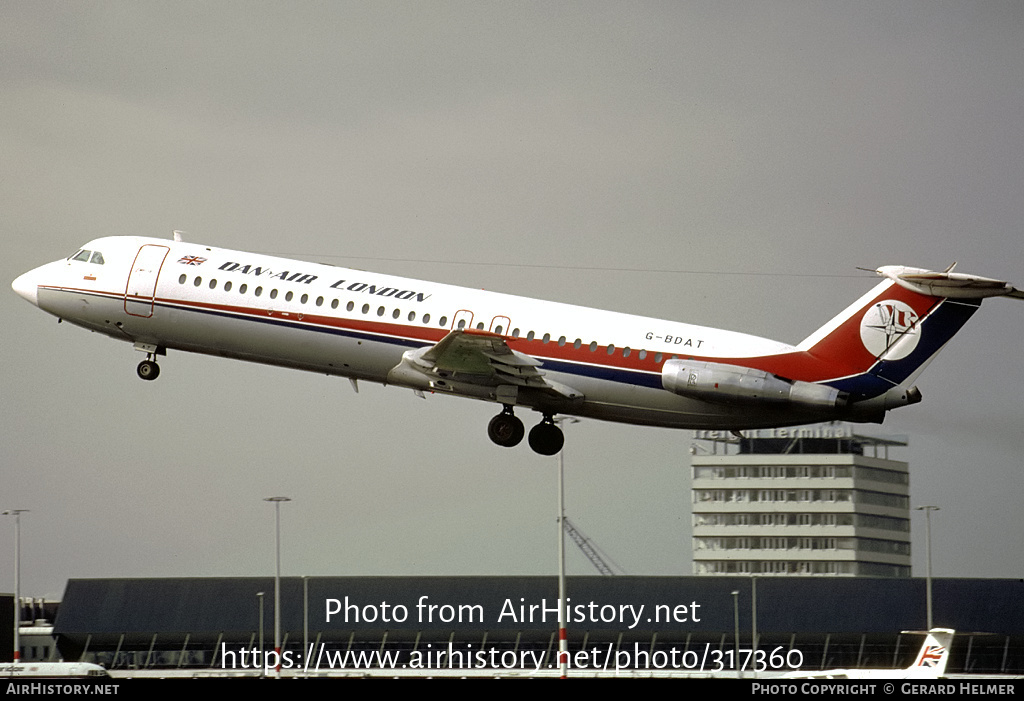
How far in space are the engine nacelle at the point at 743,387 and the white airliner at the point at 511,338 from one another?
0.12ft

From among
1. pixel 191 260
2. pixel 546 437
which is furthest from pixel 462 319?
pixel 191 260

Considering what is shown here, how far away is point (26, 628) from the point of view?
8062 centimetres

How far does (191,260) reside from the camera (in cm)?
4472

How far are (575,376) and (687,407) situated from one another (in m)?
2.95

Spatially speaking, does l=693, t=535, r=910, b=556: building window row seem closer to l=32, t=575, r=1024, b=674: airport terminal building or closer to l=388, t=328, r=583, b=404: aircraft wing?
l=32, t=575, r=1024, b=674: airport terminal building

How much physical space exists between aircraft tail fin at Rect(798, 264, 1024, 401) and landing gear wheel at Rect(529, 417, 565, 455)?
7.86m

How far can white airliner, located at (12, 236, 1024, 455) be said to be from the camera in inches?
1578

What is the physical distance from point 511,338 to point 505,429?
288 cm

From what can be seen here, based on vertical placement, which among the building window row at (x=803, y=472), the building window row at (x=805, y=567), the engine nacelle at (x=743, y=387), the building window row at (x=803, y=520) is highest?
the building window row at (x=803, y=472)

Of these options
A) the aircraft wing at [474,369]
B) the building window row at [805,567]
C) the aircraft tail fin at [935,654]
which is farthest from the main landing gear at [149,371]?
the building window row at [805,567]

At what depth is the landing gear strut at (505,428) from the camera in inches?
1720

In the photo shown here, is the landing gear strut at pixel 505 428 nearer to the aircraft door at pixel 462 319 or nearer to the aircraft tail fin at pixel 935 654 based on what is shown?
the aircraft door at pixel 462 319
